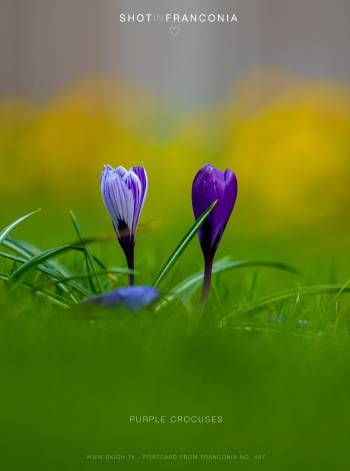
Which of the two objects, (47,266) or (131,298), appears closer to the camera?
(131,298)

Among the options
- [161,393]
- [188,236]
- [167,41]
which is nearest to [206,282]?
[188,236]

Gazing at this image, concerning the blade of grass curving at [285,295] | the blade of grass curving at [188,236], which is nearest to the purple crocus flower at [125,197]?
the blade of grass curving at [188,236]

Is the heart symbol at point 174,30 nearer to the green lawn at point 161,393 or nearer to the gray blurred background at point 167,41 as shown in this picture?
the gray blurred background at point 167,41

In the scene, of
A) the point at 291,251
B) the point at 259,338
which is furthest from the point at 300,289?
the point at 291,251

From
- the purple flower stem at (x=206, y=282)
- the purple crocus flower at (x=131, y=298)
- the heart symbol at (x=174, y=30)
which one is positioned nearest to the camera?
the purple crocus flower at (x=131, y=298)

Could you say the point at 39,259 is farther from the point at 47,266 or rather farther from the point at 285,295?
the point at 285,295

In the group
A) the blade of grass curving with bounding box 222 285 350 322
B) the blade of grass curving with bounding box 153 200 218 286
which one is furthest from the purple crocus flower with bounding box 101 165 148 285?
the blade of grass curving with bounding box 222 285 350 322
